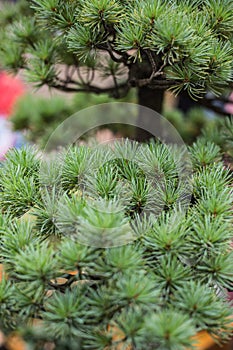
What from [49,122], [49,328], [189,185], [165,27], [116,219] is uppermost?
[49,122]

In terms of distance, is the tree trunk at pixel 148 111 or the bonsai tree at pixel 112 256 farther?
the tree trunk at pixel 148 111

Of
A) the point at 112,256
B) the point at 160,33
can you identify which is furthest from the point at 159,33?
the point at 112,256

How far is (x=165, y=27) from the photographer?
0.64 metres

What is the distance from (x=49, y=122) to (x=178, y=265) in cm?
79

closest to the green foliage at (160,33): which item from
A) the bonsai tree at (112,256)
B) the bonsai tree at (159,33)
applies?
the bonsai tree at (159,33)

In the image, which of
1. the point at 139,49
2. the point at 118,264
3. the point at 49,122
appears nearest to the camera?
the point at 118,264

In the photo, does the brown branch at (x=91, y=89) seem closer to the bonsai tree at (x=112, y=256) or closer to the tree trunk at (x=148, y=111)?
the tree trunk at (x=148, y=111)

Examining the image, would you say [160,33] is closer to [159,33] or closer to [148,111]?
[159,33]

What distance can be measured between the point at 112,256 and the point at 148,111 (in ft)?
1.54

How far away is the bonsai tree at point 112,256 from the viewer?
544mm

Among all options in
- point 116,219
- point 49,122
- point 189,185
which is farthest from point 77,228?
point 49,122

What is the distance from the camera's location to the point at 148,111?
38.4 inches

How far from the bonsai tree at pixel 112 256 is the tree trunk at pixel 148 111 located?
299 mm

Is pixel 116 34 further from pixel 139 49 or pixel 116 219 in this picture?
pixel 116 219
